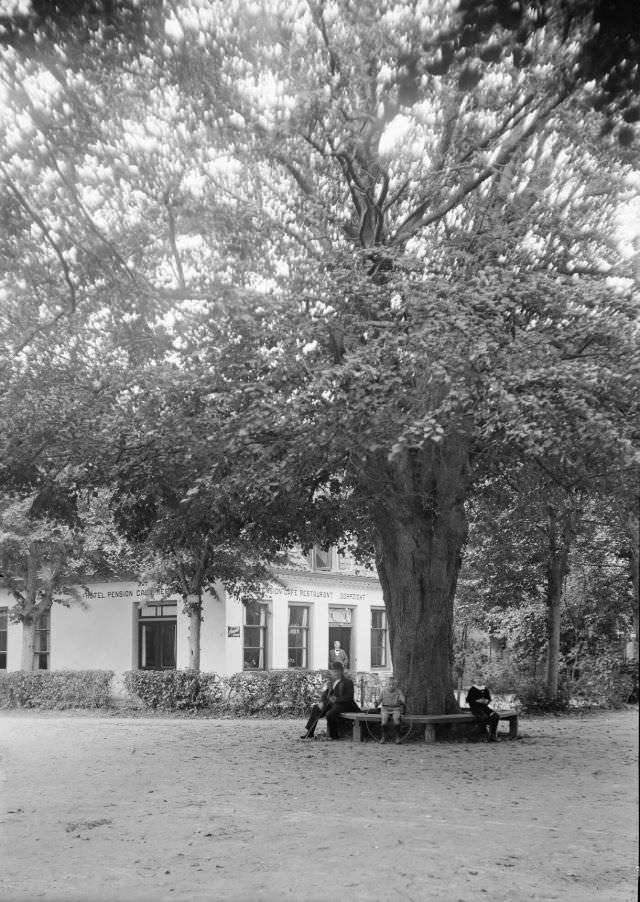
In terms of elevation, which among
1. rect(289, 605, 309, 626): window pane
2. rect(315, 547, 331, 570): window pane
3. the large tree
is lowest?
rect(289, 605, 309, 626): window pane

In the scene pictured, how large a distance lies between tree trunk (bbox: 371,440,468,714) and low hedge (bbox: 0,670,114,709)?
12169 millimetres

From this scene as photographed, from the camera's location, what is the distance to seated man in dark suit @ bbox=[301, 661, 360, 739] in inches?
722

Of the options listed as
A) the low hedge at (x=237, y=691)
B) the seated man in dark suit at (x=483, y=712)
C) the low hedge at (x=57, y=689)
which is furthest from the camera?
the low hedge at (x=57, y=689)

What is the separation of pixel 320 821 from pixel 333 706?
9007mm

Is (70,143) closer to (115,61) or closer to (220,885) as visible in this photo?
(115,61)

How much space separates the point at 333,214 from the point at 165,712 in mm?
14727

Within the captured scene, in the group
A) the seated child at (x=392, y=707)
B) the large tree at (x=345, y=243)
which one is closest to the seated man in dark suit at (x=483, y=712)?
the seated child at (x=392, y=707)

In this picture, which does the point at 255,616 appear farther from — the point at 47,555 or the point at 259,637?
the point at 47,555

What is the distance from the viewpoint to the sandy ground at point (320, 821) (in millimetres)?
6766

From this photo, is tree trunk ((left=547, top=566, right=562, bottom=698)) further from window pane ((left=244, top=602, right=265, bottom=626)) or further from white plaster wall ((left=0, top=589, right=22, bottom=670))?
white plaster wall ((left=0, top=589, right=22, bottom=670))

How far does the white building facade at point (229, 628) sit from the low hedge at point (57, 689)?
3.53m

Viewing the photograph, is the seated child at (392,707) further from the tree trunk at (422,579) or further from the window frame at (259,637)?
the window frame at (259,637)

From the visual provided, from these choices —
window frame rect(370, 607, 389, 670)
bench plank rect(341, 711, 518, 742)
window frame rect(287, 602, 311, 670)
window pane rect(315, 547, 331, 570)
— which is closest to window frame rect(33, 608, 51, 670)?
window frame rect(287, 602, 311, 670)

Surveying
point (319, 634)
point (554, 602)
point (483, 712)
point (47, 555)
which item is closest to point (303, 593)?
point (319, 634)
